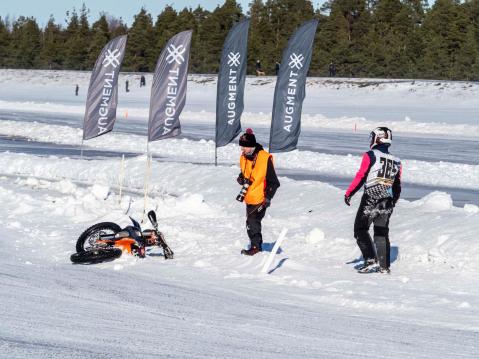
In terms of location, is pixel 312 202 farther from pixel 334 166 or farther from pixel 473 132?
pixel 473 132

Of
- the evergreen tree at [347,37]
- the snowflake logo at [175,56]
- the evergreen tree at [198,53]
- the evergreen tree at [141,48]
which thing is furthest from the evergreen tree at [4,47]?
the snowflake logo at [175,56]

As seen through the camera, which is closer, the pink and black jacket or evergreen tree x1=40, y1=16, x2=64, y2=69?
the pink and black jacket

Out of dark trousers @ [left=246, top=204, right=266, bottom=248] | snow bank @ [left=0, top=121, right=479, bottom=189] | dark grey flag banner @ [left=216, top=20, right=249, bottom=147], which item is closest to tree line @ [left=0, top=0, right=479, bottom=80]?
snow bank @ [left=0, top=121, right=479, bottom=189]

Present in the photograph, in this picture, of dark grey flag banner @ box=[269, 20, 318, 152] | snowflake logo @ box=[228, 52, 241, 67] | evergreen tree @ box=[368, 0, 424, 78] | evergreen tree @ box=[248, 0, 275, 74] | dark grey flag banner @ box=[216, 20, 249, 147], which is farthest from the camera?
evergreen tree @ box=[248, 0, 275, 74]

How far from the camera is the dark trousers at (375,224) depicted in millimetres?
10188

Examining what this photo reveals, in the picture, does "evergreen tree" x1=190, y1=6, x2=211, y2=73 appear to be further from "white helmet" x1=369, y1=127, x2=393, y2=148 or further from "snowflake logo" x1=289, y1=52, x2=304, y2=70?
"white helmet" x1=369, y1=127, x2=393, y2=148

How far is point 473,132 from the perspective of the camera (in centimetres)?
3941

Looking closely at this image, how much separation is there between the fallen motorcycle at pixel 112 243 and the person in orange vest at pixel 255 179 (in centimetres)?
110

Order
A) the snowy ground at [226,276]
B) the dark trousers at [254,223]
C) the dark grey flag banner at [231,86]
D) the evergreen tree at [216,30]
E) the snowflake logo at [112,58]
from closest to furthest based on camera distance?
the snowy ground at [226,276] < the dark trousers at [254,223] < the snowflake logo at [112,58] < the dark grey flag banner at [231,86] < the evergreen tree at [216,30]

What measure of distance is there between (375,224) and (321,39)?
70.6 meters

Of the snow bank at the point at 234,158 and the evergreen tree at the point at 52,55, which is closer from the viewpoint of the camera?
the snow bank at the point at 234,158

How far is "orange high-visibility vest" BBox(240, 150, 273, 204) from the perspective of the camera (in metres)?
10.7

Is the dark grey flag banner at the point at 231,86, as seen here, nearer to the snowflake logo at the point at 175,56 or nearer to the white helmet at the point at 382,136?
the snowflake logo at the point at 175,56

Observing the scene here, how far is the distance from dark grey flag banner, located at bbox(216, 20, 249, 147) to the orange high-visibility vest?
1243 centimetres
